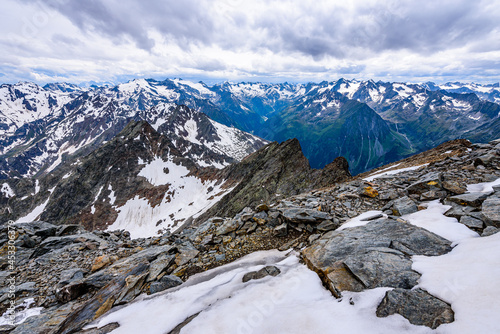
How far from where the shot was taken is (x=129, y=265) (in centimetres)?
1197

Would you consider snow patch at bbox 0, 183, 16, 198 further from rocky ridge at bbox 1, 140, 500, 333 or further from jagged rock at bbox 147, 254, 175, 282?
jagged rock at bbox 147, 254, 175, 282

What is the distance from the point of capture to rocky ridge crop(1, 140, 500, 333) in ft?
23.1

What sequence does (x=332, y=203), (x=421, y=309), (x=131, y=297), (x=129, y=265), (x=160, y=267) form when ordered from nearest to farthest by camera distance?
(x=421, y=309) → (x=131, y=297) → (x=160, y=267) → (x=129, y=265) → (x=332, y=203)

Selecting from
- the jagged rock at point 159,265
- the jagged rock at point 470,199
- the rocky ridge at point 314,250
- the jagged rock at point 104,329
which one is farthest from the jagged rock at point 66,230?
the jagged rock at point 470,199

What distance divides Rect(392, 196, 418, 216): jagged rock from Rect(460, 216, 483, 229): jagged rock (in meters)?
2.30

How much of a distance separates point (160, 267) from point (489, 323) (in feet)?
39.7

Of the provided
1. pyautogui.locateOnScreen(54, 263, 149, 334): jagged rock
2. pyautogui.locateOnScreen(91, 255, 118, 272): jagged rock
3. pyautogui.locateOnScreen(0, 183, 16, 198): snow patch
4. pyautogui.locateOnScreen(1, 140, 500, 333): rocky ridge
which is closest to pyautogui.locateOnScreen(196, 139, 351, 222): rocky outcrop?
pyautogui.locateOnScreen(1, 140, 500, 333): rocky ridge

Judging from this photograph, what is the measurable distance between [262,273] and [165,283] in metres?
4.81

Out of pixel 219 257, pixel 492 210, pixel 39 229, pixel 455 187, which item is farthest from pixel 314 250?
pixel 39 229

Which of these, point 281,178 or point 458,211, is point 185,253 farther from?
point 281,178

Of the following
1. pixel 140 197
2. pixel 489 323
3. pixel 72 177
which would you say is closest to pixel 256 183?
pixel 489 323

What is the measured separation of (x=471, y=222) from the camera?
8.42m

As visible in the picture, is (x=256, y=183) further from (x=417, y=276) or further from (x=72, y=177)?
(x=72, y=177)

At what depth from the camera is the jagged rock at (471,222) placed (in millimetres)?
8172
